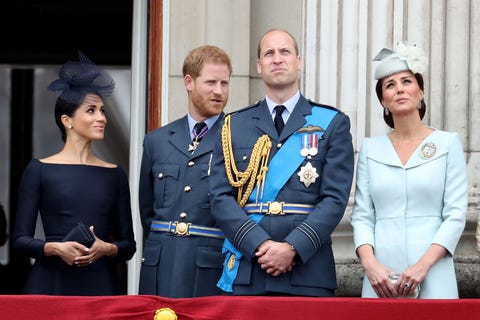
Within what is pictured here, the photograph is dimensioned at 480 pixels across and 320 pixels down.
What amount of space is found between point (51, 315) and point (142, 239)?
2293 millimetres

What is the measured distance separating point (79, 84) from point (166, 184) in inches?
26.7

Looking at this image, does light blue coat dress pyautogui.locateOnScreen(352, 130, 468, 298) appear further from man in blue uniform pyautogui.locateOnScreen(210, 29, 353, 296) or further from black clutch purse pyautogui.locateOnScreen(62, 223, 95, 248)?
black clutch purse pyautogui.locateOnScreen(62, 223, 95, 248)

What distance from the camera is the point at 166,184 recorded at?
623 centimetres

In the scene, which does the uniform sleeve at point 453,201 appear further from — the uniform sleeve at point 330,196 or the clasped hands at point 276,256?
the clasped hands at point 276,256

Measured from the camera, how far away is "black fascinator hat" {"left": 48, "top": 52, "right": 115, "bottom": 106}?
6488 millimetres

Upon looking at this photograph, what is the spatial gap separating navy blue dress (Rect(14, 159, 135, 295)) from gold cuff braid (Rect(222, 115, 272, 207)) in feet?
2.84

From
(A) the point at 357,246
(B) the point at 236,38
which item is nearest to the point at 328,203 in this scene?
(A) the point at 357,246

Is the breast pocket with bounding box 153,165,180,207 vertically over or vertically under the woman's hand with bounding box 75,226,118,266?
over

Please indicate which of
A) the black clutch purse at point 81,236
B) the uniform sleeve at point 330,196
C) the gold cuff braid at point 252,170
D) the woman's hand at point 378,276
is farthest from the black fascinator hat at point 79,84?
the woman's hand at point 378,276

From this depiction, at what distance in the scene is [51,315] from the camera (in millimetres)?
5188

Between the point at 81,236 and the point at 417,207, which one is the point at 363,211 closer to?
the point at 417,207

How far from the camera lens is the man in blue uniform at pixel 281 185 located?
548cm

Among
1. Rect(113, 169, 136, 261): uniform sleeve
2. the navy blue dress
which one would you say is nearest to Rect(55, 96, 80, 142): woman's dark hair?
the navy blue dress

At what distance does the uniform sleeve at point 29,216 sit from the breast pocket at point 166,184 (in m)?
0.54
